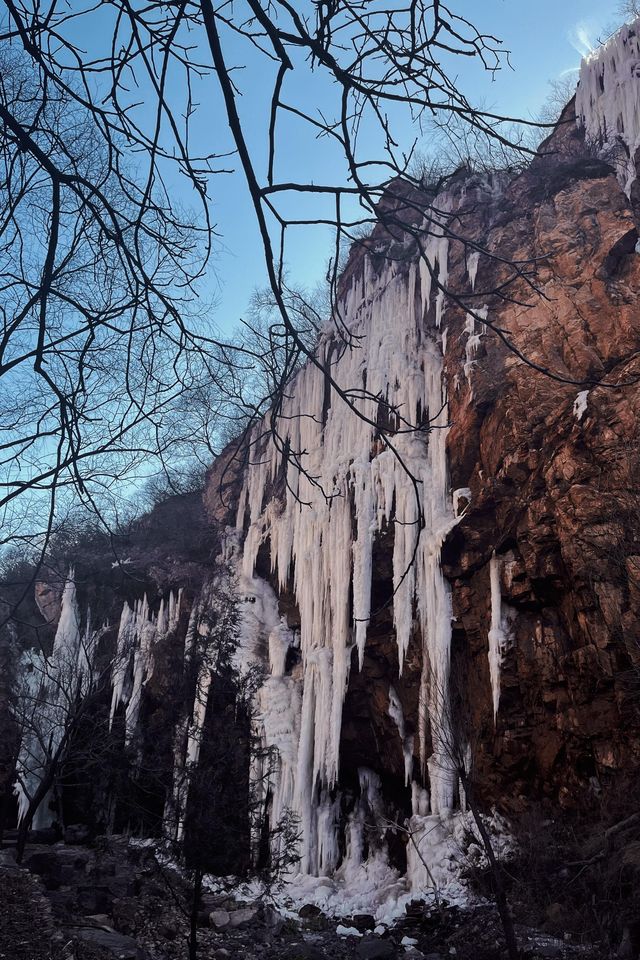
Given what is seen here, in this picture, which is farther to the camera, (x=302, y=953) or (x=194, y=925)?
(x=302, y=953)

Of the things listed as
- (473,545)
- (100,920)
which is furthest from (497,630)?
(100,920)

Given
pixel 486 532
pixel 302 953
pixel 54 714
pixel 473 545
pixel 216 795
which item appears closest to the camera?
pixel 302 953

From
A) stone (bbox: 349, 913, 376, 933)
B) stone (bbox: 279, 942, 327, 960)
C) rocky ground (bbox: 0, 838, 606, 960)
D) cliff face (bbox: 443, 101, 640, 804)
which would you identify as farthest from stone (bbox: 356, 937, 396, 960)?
cliff face (bbox: 443, 101, 640, 804)

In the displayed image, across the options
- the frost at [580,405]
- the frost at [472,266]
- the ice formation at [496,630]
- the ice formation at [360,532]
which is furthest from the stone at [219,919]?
the frost at [472,266]

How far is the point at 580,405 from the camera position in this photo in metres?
10.2

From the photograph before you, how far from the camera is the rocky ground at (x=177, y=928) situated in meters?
6.64

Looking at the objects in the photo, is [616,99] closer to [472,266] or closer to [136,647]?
[472,266]

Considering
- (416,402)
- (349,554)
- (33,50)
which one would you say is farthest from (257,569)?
(33,50)

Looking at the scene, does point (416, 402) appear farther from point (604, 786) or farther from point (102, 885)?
point (102, 885)

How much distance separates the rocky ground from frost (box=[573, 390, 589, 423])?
20.9 ft

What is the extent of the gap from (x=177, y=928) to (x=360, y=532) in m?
6.72

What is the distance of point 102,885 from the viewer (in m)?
10.4

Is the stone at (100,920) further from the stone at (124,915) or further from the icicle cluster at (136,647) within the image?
the icicle cluster at (136,647)

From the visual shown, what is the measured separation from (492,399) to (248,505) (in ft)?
26.5
